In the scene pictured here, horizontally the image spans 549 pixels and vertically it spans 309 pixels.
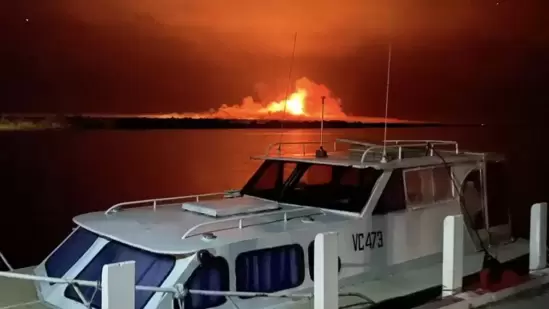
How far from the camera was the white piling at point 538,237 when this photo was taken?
13.3 feet

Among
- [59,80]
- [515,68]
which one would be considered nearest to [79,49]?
[59,80]

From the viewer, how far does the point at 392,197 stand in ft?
11.6

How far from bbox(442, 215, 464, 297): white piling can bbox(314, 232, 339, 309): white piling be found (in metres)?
0.83

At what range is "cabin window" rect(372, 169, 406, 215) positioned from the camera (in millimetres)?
3480

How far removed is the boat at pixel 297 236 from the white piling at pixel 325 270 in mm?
139

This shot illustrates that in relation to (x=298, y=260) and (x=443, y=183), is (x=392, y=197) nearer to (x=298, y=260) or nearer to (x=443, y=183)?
(x=443, y=183)

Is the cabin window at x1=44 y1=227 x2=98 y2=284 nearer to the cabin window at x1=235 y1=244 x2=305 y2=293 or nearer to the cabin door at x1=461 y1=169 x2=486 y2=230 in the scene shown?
the cabin window at x1=235 y1=244 x2=305 y2=293

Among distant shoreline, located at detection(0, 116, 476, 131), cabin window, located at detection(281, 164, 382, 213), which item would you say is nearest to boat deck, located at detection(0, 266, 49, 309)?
distant shoreline, located at detection(0, 116, 476, 131)

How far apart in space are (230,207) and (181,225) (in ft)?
1.01

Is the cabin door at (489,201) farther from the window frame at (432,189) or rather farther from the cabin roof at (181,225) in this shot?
the cabin roof at (181,225)

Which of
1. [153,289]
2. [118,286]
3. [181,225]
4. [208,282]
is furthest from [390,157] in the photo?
[118,286]

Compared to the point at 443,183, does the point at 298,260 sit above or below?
below

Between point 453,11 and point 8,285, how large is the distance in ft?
13.8

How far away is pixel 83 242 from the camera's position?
3221 mm
